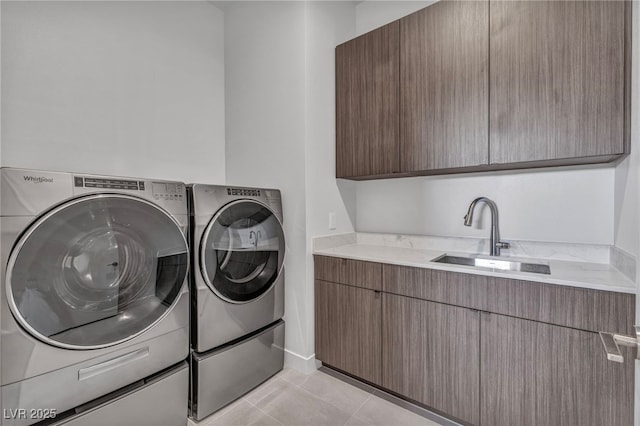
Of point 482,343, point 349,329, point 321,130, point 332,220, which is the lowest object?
point 349,329

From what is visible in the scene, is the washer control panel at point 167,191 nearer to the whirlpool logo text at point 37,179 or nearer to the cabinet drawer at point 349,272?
the whirlpool logo text at point 37,179

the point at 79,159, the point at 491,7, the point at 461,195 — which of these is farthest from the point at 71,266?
the point at 491,7

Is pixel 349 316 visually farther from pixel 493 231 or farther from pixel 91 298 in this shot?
pixel 91 298

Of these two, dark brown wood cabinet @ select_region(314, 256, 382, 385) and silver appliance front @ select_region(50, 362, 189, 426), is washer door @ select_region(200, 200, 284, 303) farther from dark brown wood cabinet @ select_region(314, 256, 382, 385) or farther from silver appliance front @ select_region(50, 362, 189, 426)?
silver appliance front @ select_region(50, 362, 189, 426)

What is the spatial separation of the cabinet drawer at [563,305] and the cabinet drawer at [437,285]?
6 centimetres

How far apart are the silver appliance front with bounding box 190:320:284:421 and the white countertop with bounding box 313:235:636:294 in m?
0.70

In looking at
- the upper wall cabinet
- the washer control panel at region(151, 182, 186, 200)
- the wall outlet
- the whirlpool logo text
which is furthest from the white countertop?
the whirlpool logo text

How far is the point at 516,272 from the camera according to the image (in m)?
1.32

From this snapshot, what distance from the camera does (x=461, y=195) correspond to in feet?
6.49

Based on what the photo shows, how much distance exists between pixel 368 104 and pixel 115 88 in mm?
1729

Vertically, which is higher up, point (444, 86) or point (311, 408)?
point (444, 86)

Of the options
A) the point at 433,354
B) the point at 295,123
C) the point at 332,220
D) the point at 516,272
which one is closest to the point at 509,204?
the point at 516,272

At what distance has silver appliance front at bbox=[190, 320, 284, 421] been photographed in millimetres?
1537

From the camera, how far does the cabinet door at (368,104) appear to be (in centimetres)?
192
